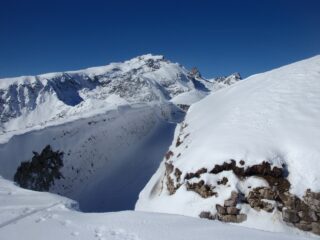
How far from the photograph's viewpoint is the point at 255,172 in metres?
16.2

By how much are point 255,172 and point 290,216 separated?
2.45 metres

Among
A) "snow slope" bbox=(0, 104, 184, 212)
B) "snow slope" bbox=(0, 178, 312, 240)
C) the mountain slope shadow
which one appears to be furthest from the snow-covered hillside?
"snow slope" bbox=(0, 178, 312, 240)

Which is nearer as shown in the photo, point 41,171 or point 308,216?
point 308,216

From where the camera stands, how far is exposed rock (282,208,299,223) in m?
14.4

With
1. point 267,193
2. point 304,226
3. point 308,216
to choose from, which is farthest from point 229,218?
point 308,216

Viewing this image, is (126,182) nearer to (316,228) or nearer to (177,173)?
(177,173)

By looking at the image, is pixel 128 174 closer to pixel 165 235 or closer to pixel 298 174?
pixel 298 174

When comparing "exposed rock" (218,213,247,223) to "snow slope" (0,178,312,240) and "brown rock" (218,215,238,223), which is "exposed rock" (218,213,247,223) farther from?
"snow slope" (0,178,312,240)

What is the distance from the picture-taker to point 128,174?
2700 cm

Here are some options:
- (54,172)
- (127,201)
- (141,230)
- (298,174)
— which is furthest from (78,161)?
(141,230)

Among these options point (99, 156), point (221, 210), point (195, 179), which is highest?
point (99, 156)

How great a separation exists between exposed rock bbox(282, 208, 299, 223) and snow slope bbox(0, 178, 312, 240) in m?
5.82

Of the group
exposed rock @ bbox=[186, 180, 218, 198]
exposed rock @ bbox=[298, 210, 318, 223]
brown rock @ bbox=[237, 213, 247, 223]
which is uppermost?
exposed rock @ bbox=[186, 180, 218, 198]

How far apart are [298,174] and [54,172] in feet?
46.2
